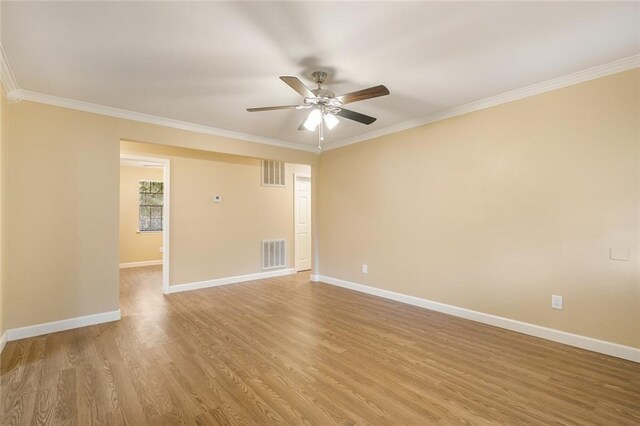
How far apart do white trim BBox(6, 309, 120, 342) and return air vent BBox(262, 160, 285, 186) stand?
3.34 meters

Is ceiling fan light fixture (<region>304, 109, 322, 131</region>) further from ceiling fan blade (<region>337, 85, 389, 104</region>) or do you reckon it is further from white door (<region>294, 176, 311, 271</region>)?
white door (<region>294, 176, 311, 271</region>)

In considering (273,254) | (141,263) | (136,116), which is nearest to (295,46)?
(136,116)

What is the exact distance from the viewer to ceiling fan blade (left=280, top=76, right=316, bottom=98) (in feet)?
7.02

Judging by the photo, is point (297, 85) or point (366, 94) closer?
point (297, 85)

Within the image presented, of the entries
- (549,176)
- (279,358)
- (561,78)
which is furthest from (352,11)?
(279,358)

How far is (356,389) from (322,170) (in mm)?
4146

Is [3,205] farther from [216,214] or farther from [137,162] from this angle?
[137,162]

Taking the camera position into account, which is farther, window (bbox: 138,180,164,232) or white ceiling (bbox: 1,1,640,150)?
window (bbox: 138,180,164,232)

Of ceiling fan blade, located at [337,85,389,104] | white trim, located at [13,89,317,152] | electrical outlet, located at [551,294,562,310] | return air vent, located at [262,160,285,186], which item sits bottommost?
electrical outlet, located at [551,294,562,310]

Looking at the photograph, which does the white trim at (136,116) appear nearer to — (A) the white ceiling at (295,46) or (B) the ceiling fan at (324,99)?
(A) the white ceiling at (295,46)

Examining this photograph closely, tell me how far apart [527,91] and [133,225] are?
8272 mm

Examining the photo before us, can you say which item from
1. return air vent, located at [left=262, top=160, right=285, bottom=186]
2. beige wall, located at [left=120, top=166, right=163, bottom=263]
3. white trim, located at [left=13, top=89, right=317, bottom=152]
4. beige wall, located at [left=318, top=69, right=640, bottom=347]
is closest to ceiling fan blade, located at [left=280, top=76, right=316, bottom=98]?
beige wall, located at [left=318, top=69, right=640, bottom=347]

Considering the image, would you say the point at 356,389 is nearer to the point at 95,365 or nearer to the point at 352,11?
the point at 95,365

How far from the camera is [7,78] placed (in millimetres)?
2721
